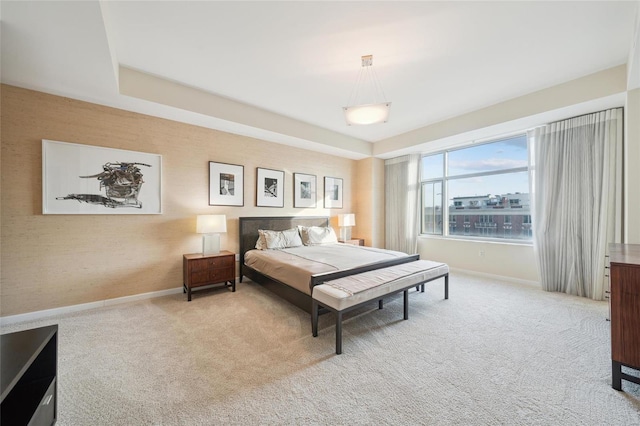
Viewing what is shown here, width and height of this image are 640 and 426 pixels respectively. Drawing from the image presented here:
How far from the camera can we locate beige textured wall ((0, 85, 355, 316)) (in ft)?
9.02

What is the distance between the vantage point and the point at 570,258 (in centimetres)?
363

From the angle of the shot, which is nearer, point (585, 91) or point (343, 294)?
point (343, 294)

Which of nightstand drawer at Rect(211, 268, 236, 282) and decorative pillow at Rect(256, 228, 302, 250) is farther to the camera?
decorative pillow at Rect(256, 228, 302, 250)

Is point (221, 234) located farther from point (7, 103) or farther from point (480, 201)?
point (480, 201)

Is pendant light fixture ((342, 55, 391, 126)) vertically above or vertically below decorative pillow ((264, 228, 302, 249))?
above

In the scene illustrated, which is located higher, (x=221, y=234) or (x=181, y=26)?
(x=181, y=26)

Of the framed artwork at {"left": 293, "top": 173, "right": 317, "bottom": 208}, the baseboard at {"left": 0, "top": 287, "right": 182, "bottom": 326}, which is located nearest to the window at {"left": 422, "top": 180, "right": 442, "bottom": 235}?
the framed artwork at {"left": 293, "top": 173, "right": 317, "bottom": 208}

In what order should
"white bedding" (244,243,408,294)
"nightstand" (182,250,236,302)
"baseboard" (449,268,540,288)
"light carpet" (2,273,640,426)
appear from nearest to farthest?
1. "light carpet" (2,273,640,426)
2. "white bedding" (244,243,408,294)
3. "nightstand" (182,250,236,302)
4. "baseboard" (449,268,540,288)

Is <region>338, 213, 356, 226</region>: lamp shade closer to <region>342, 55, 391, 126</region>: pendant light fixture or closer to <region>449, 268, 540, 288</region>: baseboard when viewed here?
<region>449, 268, 540, 288</region>: baseboard

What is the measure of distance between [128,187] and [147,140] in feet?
2.44

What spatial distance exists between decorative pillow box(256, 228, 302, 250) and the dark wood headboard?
0.15m

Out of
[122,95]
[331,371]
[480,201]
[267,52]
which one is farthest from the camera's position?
[480,201]

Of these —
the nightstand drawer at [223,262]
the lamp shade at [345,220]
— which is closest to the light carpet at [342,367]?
the nightstand drawer at [223,262]

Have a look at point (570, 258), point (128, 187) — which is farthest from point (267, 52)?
point (570, 258)
